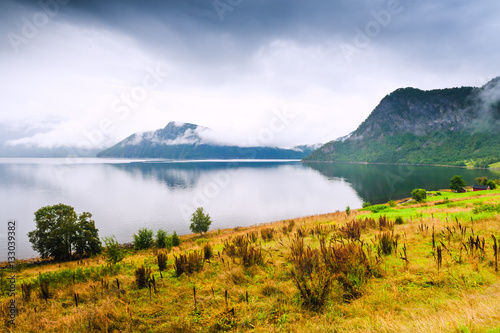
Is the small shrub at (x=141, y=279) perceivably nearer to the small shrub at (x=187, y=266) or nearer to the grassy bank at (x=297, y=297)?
the grassy bank at (x=297, y=297)

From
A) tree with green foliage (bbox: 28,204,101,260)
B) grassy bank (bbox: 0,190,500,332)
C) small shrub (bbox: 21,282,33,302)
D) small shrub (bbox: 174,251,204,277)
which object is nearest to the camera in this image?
grassy bank (bbox: 0,190,500,332)

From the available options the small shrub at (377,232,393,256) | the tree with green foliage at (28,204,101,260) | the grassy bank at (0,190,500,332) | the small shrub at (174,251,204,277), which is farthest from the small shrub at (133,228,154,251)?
the small shrub at (377,232,393,256)

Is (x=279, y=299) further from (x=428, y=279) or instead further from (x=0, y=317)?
(x=0, y=317)

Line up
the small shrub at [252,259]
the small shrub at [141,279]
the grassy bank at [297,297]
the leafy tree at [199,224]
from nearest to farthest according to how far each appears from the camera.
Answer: the grassy bank at [297,297], the small shrub at [141,279], the small shrub at [252,259], the leafy tree at [199,224]

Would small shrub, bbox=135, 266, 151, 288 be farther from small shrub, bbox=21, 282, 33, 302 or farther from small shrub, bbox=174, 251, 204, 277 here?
small shrub, bbox=21, 282, 33, 302

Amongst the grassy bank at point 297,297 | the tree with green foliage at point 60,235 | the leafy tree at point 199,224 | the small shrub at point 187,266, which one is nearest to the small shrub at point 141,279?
the grassy bank at point 297,297

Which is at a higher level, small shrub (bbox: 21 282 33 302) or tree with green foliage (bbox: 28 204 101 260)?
small shrub (bbox: 21 282 33 302)

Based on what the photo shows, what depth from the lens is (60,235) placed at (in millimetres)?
32750

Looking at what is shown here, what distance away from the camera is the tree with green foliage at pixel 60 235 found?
107 ft

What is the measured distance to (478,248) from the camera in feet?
23.2

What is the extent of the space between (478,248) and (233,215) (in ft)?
183

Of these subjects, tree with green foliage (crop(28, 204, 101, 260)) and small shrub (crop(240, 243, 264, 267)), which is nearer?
small shrub (crop(240, 243, 264, 267))

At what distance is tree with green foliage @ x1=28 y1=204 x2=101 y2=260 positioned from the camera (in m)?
32.7

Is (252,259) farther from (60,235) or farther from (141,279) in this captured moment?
(60,235)
